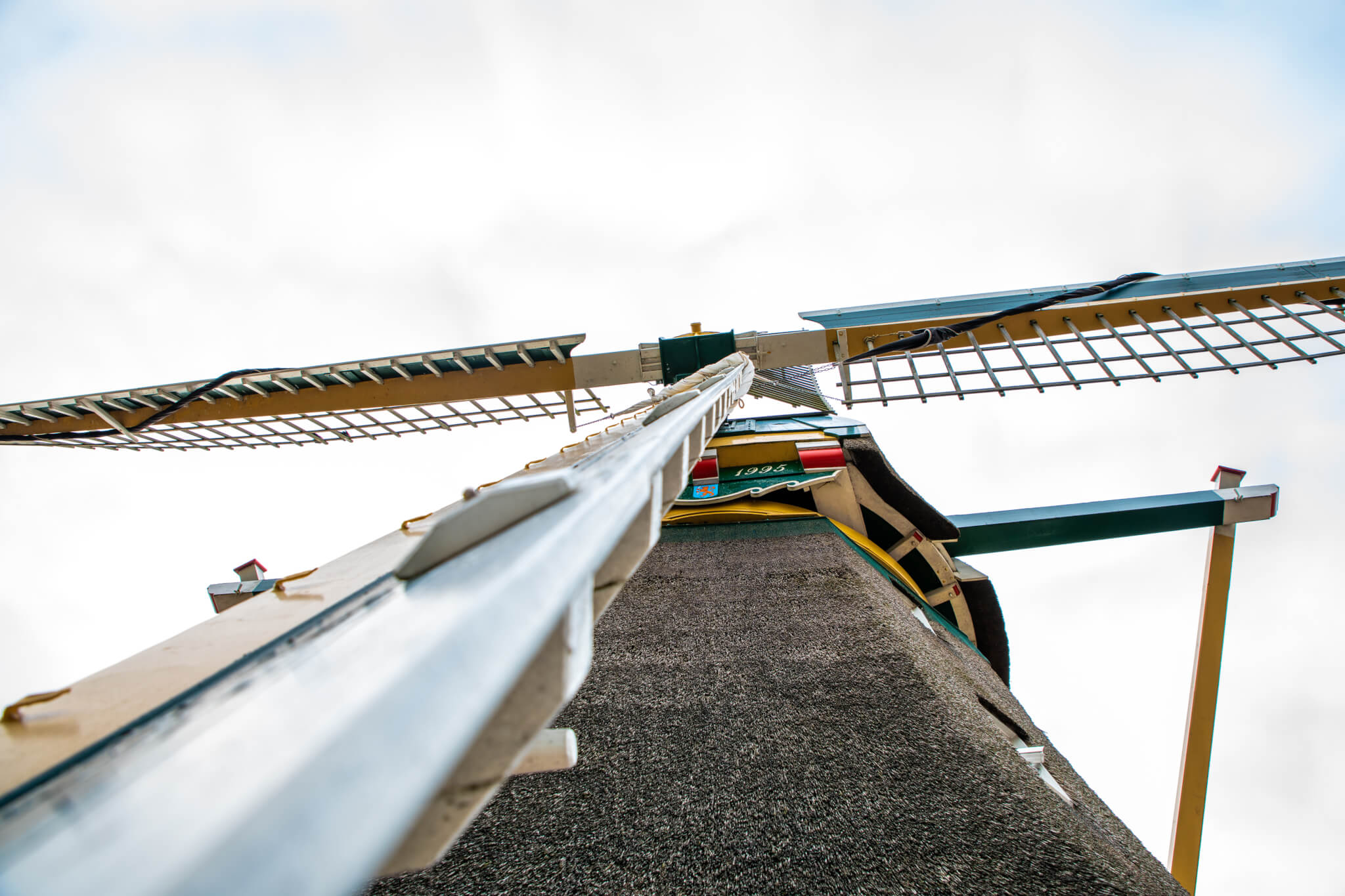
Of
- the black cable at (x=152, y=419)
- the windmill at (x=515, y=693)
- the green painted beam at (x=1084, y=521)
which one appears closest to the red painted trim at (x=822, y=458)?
the windmill at (x=515, y=693)

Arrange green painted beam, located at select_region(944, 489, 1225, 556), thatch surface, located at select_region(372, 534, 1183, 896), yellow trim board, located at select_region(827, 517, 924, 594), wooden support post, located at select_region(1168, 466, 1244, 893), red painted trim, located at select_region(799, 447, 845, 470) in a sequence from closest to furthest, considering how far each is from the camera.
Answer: thatch surface, located at select_region(372, 534, 1183, 896) < yellow trim board, located at select_region(827, 517, 924, 594) < wooden support post, located at select_region(1168, 466, 1244, 893) < red painted trim, located at select_region(799, 447, 845, 470) < green painted beam, located at select_region(944, 489, 1225, 556)

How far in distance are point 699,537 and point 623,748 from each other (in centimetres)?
176

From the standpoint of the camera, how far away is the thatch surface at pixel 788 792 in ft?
3.74

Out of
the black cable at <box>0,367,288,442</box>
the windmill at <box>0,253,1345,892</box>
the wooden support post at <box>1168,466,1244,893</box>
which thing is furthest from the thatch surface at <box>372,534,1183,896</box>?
the black cable at <box>0,367,288,442</box>

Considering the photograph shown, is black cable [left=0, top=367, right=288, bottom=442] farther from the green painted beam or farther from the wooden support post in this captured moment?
the wooden support post

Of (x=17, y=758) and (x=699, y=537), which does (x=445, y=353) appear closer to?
(x=699, y=537)

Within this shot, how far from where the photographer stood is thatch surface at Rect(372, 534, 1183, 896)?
1140 mm

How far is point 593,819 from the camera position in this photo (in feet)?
4.21

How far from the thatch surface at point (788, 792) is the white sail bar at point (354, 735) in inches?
35.0

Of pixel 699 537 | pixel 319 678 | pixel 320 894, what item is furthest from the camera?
Answer: pixel 699 537

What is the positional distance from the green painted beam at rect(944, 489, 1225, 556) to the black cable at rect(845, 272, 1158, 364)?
134 cm

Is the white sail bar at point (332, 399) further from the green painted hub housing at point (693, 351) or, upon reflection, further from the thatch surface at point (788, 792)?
the thatch surface at point (788, 792)

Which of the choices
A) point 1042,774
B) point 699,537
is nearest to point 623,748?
Result: point 1042,774

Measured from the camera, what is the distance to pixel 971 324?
4176 millimetres
